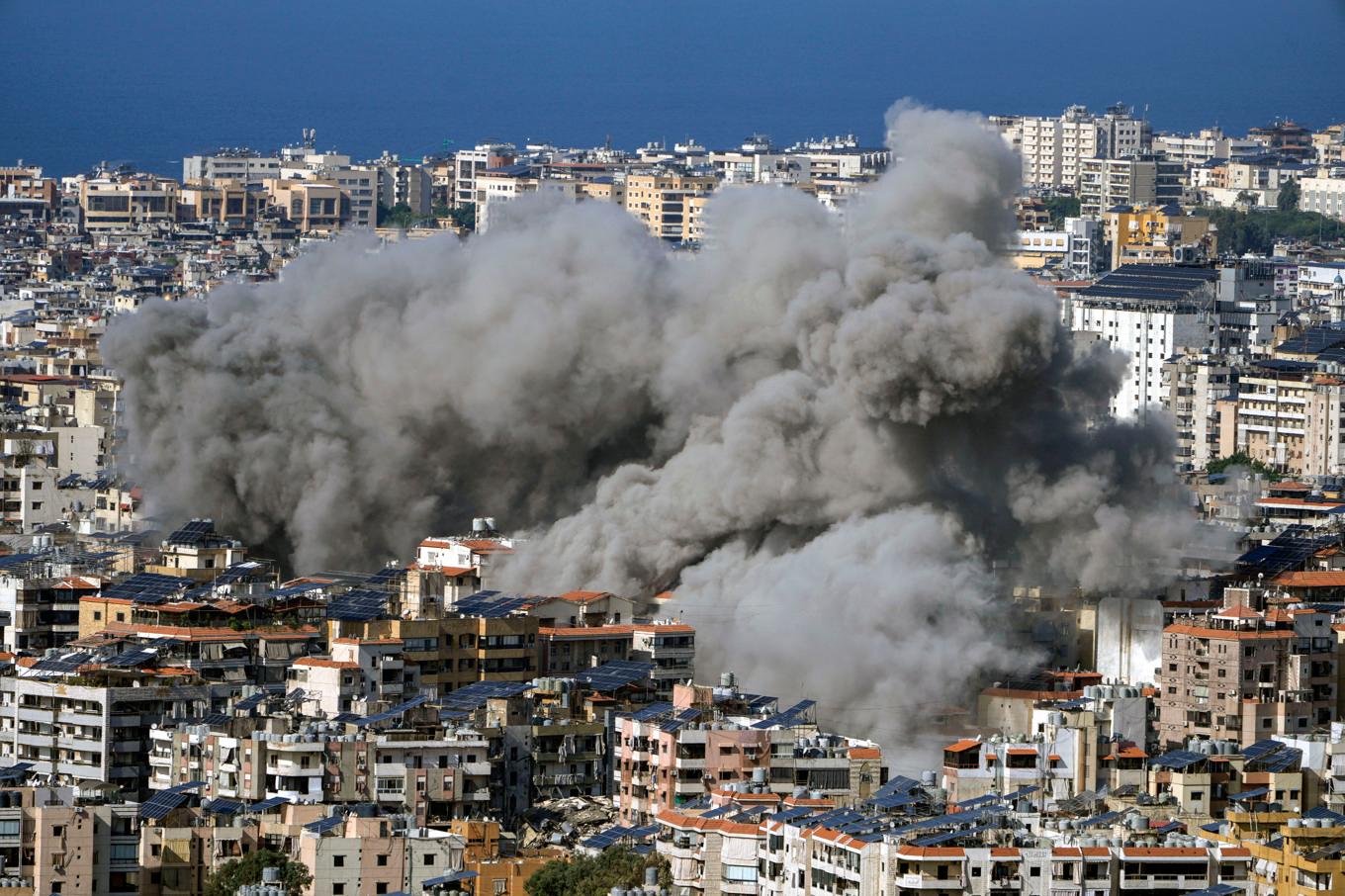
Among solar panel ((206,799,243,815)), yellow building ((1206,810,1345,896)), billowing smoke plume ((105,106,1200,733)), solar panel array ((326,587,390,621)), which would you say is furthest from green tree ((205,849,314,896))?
billowing smoke plume ((105,106,1200,733))

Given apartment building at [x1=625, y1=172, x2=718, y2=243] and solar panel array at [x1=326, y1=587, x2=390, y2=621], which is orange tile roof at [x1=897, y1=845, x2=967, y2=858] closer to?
solar panel array at [x1=326, y1=587, x2=390, y2=621]

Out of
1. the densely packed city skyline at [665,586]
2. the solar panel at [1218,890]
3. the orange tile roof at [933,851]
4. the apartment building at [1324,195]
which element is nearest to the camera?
the solar panel at [1218,890]

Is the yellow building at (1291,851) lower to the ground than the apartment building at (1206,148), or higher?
lower

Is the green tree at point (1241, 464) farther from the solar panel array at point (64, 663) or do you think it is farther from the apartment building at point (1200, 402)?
the solar panel array at point (64, 663)

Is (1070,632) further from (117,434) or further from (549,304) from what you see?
(117,434)

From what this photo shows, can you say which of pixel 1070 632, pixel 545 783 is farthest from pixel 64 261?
pixel 545 783

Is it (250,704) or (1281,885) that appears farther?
(250,704)

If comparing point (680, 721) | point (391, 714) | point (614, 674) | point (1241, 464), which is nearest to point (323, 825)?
point (391, 714)

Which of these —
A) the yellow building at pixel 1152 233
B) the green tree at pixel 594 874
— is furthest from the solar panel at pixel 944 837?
the yellow building at pixel 1152 233
